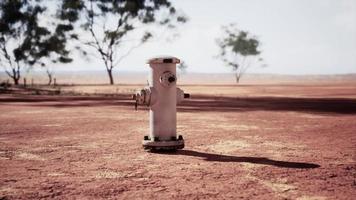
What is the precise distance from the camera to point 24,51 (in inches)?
2242

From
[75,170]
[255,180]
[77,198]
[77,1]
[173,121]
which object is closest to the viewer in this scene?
[77,198]

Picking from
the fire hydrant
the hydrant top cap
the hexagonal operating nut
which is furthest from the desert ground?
the hydrant top cap

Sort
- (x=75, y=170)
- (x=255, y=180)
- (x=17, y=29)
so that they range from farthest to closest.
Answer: (x=17, y=29)
(x=75, y=170)
(x=255, y=180)

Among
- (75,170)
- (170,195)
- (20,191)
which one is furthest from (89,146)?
(170,195)

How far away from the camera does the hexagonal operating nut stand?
20.4 ft

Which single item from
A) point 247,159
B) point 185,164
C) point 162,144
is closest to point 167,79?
point 162,144

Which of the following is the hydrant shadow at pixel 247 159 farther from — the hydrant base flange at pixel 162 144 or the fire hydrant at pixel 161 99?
the fire hydrant at pixel 161 99

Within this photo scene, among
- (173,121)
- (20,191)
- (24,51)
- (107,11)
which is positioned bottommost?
(20,191)

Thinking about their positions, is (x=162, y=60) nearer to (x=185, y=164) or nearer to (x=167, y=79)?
(x=167, y=79)

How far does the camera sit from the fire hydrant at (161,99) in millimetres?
6223

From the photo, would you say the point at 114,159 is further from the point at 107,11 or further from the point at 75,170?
the point at 107,11

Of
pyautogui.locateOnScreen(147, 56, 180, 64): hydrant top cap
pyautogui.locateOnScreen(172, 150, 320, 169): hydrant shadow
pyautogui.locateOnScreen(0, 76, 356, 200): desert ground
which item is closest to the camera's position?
pyautogui.locateOnScreen(0, 76, 356, 200): desert ground

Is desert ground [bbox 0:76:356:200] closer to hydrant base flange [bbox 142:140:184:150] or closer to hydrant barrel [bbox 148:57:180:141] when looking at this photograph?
hydrant base flange [bbox 142:140:184:150]

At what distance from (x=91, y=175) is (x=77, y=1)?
48979mm
